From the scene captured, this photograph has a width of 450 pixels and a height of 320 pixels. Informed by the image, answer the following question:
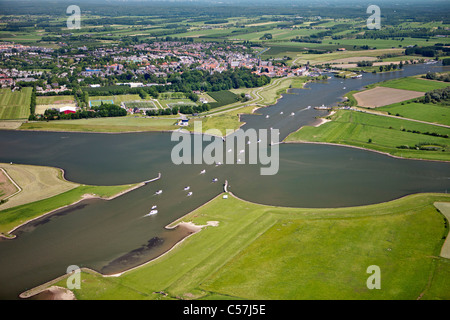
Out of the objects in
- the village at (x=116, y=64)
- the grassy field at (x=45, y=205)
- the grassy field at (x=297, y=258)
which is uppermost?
the village at (x=116, y=64)

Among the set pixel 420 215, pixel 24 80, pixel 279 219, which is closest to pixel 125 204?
pixel 279 219

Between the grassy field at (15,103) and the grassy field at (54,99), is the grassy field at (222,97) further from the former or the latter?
the grassy field at (15,103)

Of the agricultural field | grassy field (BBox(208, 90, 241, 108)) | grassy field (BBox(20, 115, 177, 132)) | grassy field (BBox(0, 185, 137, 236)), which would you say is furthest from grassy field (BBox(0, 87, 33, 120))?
the agricultural field

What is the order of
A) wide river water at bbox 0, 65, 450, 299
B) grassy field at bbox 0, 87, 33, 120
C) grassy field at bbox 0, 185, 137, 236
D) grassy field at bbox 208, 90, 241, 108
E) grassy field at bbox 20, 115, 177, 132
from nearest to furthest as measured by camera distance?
wide river water at bbox 0, 65, 450, 299, grassy field at bbox 0, 185, 137, 236, grassy field at bbox 20, 115, 177, 132, grassy field at bbox 0, 87, 33, 120, grassy field at bbox 208, 90, 241, 108

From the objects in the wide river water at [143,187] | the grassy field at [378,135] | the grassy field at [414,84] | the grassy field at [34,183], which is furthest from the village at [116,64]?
the grassy field at [378,135]

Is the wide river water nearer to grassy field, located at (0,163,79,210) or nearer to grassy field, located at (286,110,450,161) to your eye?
grassy field, located at (0,163,79,210)

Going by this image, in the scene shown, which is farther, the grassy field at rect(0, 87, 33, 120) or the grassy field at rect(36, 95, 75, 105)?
the grassy field at rect(36, 95, 75, 105)
